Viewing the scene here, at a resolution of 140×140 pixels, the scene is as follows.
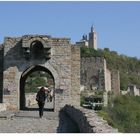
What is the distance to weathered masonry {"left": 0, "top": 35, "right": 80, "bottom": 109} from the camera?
2512cm

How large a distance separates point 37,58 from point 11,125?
30.8ft

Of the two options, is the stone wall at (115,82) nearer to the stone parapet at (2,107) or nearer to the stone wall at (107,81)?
the stone wall at (107,81)

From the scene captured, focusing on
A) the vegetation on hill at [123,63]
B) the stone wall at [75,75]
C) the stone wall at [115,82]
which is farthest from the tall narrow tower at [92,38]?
the stone wall at [75,75]

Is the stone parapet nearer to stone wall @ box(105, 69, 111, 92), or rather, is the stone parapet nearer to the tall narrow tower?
stone wall @ box(105, 69, 111, 92)

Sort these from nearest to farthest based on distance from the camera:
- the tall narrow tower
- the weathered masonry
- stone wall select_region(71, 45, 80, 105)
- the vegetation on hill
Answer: the weathered masonry, stone wall select_region(71, 45, 80, 105), the vegetation on hill, the tall narrow tower

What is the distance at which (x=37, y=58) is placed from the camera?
2547cm

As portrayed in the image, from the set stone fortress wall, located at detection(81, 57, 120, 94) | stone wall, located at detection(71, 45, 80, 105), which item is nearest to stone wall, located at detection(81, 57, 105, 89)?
stone fortress wall, located at detection(81, 57, 120, 94)

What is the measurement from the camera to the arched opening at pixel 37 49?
994 inches

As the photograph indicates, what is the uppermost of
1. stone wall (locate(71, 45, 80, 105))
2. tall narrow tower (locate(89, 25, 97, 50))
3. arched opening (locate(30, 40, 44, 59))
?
tall narrow tower (locate(89, 25, 97, 50))

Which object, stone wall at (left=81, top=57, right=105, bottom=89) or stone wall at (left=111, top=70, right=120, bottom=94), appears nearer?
stone wall at (left=81, top=57, right=105, bottom=89)

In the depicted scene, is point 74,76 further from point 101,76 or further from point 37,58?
point 101,76

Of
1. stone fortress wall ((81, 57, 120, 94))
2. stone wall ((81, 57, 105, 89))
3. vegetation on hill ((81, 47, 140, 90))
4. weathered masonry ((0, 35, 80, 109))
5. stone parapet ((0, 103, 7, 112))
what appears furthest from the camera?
vegetation on hill ((81, 47, 140, 90))

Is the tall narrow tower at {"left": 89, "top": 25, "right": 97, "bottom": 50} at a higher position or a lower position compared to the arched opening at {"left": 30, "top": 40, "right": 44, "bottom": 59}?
higher
